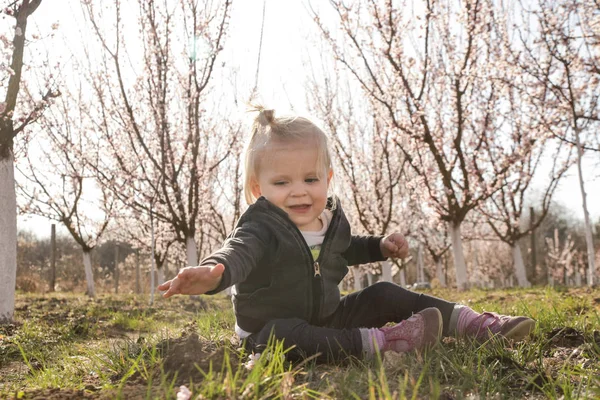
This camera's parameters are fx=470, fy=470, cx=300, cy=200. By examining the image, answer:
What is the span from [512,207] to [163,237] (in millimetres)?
13848

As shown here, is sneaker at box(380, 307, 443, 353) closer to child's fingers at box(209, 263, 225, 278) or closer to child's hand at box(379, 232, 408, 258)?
child's hand at box(379, 232, 408, 258)

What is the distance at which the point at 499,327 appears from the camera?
2268 mm

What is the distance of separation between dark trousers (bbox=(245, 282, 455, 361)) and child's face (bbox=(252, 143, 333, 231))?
59 cm

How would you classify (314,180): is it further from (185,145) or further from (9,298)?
(185,145)

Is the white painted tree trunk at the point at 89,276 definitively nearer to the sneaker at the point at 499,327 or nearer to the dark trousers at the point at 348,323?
the dark trousers at the point at 348,323

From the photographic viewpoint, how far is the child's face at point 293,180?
250cm

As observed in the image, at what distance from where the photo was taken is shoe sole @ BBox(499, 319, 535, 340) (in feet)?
7.20

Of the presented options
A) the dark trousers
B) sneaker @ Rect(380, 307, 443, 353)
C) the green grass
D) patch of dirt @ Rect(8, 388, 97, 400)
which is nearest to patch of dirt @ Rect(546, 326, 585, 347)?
the green grass

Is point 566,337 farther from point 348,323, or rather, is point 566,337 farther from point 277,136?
point 277,136

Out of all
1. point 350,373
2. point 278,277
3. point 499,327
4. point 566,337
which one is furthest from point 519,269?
point 350,373

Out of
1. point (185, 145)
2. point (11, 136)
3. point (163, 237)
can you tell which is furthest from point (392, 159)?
point (11, 136)

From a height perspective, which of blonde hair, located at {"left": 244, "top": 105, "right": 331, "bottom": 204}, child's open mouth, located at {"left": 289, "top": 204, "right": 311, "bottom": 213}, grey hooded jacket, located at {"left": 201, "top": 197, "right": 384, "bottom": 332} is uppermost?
blonde hair, located at {"left": 244, "top": 105, "right": 331, "bottom": 204}

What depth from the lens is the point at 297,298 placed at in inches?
95.8

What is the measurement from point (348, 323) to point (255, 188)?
3.08 feet
